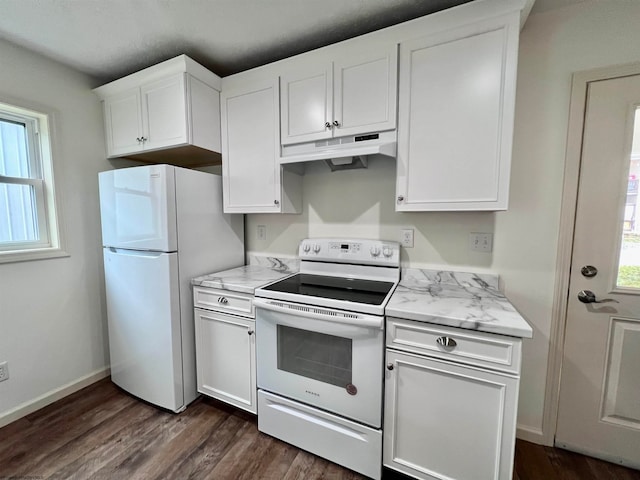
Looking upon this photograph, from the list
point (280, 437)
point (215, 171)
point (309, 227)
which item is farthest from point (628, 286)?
point (215, 171)

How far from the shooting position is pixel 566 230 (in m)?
1.44

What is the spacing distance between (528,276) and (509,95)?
0.98 m

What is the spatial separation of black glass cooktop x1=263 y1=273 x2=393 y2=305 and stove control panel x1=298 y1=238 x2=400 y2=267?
133mm

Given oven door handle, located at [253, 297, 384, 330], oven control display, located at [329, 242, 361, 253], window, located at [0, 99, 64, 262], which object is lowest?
oven door handle, located at [253, 297, 384, 330]

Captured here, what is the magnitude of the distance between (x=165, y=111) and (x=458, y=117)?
1.85 m

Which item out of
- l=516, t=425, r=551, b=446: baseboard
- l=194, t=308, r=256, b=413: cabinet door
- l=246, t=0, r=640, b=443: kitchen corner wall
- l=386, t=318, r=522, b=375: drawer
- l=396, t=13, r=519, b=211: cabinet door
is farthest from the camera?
l=194, t=308, r=256, b=413: cabinet door

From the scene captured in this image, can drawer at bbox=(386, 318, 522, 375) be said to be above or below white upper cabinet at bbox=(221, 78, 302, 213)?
below

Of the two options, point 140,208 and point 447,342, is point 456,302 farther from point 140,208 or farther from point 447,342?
point 140,208

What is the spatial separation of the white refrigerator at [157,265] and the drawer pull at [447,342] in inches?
62.0

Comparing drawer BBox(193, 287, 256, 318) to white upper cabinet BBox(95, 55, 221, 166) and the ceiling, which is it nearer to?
white upper cabinet BBox(95, 55, 221, 166)

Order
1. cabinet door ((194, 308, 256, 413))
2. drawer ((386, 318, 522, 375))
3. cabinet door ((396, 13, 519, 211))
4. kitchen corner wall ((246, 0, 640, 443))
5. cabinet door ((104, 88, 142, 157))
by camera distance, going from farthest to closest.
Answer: cabinet door ((104, 88, 142, 157)) < cabinet door ((194, 308, 256, 413)) < kitchen corner wall ((246, 0, 640, 443)) < cabinet door ((396, 13, 519, 211)) < drawer ((386, 318, 522, 375))

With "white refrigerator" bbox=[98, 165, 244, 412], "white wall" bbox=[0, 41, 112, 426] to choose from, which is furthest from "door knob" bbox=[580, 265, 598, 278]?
"white wall" bbox=[0, 41, 112, 426]

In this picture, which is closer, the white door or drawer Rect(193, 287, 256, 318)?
the white door

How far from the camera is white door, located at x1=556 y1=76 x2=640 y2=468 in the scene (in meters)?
1.34
